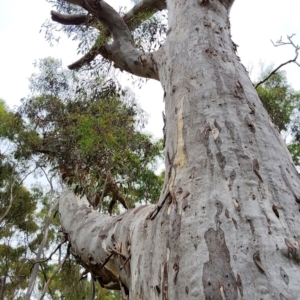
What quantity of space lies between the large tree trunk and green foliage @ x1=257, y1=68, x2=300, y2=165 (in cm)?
593

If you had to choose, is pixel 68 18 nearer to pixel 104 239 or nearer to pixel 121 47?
pixel 121 47

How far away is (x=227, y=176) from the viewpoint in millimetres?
1049

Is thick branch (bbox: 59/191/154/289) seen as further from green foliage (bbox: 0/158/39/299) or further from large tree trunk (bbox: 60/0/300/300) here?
green foliage (bbox: 0/158/39/299)

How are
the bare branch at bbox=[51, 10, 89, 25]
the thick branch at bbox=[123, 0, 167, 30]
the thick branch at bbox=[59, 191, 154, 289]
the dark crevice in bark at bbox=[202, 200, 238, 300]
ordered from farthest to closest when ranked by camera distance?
the thick branch at bbox=[123, 0, 167, 30]
the bare branch at bbox=[51, 10, 89, 25]
the thick branch at bbox=[59, 191, 154, 289]
the dark crevice in bark at bbox=[202, 200, 238, 300]

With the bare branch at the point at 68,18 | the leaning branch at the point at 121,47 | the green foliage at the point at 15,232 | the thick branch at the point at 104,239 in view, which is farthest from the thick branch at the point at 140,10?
the green foliage at the point at 15,232

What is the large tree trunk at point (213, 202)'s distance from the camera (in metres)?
0.83

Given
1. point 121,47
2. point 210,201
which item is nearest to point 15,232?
point 121,47

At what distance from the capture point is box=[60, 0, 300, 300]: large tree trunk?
32.8 inches

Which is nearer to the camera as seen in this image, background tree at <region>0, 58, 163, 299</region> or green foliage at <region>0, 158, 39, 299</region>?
background tree at <region>0, 58, 163, 299</region>

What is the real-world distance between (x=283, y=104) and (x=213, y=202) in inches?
284

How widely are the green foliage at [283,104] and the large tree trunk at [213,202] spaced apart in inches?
234

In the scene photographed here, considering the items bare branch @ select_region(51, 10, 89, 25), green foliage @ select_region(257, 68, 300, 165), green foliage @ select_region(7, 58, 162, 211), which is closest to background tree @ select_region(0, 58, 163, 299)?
green foliage @ select_region(7, 58, 162, 211)

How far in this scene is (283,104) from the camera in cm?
764

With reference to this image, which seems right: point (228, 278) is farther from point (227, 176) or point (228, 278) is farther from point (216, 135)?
point (216, 135)
